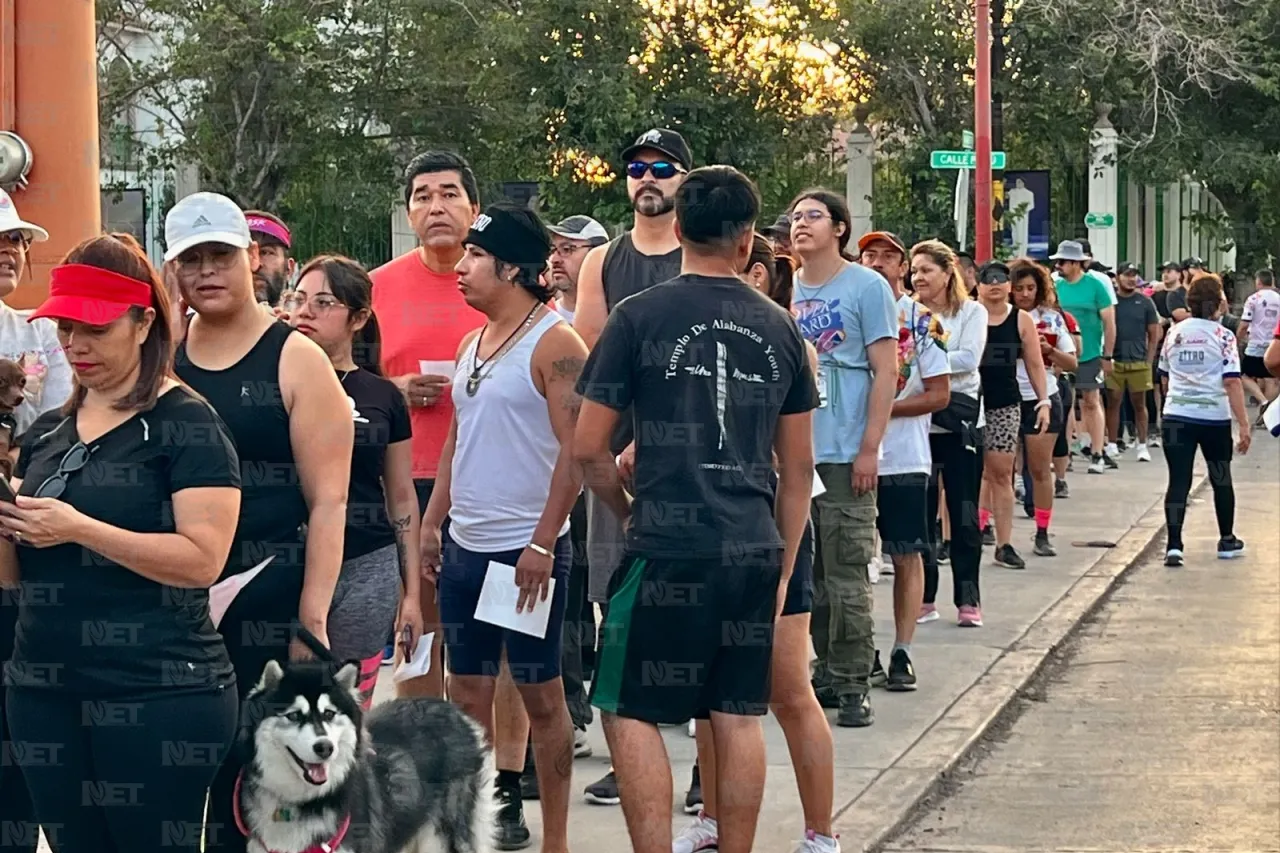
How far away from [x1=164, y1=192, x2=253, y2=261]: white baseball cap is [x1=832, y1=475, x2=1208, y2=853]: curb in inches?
120

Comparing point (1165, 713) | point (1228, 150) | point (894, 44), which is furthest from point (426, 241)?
point (1228, 150)

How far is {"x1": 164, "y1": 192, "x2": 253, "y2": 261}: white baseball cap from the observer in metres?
4.74

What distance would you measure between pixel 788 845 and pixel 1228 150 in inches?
1163

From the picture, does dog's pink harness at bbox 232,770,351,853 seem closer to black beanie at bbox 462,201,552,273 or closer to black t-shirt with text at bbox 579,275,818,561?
black t-shirt with text at bbox 579,275,818,561

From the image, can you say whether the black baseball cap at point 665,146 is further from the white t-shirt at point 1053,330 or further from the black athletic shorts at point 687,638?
the white t-shirt at point 1053,330

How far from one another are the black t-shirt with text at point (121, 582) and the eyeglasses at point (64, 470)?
0.01 meters

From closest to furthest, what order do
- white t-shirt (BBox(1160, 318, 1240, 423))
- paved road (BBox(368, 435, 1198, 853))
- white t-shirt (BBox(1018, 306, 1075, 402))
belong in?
paved road (BBox(368, 435, 1198, 853)), white t-shirt (BBox(1160, 318, 1240, 423)), white t-shirt (BBox(1018, 306, 1075, 402))

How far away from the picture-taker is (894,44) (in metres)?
30.8

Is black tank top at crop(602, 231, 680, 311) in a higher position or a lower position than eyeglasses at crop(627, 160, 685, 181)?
lower

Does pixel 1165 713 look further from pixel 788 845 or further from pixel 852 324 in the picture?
pixel 788 845

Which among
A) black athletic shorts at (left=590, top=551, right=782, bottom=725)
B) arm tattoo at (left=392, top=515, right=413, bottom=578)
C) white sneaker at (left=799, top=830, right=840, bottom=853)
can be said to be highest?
arm tattoo at (left=392, top=515, right=413, bottom=578)

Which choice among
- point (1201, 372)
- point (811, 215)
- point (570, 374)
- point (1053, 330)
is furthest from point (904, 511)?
point (1053, 330)

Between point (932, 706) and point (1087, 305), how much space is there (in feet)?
37.7

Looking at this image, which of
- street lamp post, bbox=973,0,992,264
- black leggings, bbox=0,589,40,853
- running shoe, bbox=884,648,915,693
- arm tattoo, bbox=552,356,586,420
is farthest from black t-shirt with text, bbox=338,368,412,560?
street lamp post, bbox=973,0,992,264
